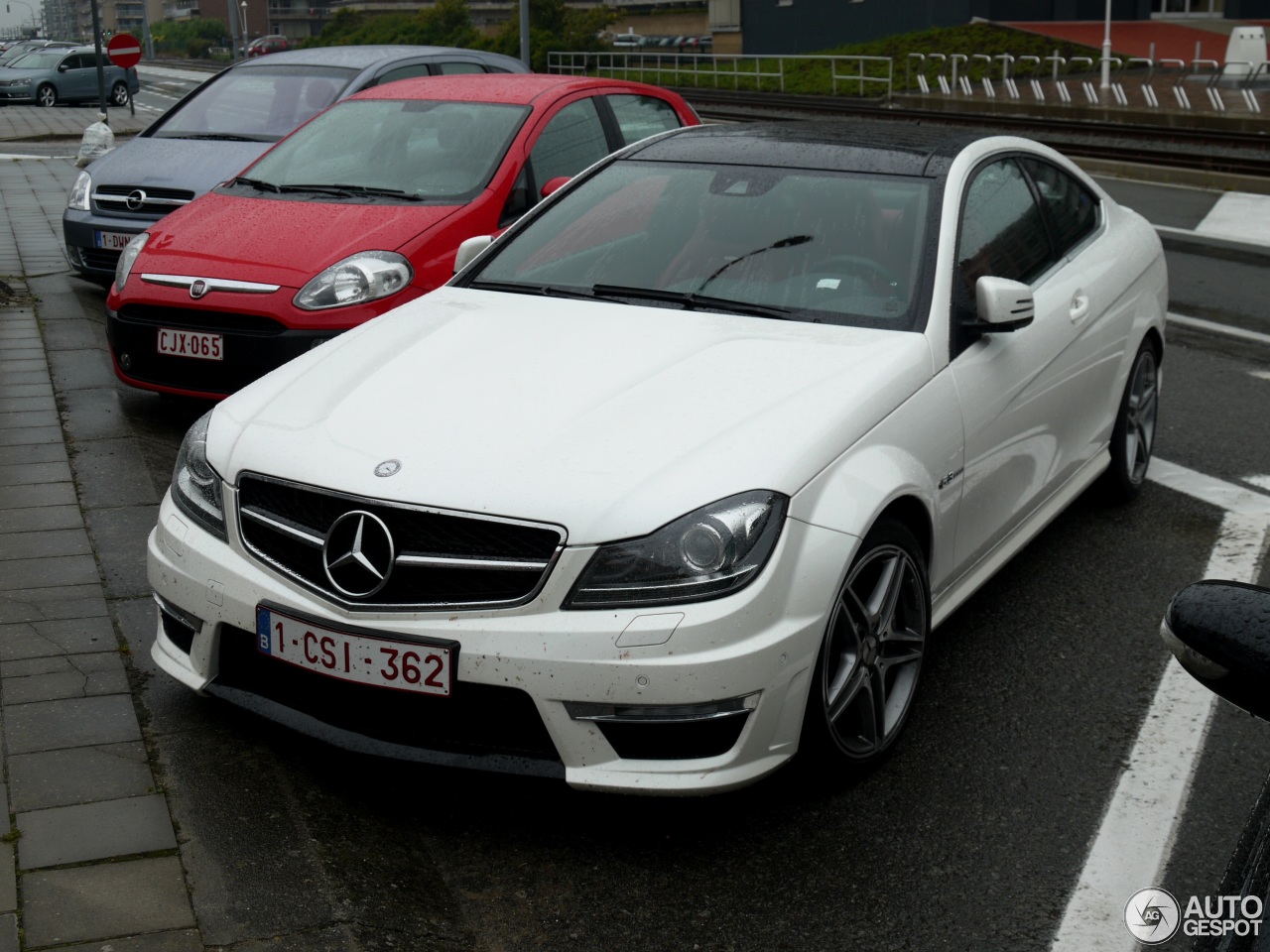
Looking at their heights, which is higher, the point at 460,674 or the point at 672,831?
the point at 460,674

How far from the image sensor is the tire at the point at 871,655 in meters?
3.37

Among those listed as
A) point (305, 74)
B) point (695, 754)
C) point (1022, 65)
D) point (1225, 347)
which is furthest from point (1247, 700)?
point (1022, 65)

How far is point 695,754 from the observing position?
3152mm

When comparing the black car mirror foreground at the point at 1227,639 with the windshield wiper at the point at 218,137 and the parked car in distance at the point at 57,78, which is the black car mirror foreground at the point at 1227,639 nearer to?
the windshield wiper at the point at 218,137

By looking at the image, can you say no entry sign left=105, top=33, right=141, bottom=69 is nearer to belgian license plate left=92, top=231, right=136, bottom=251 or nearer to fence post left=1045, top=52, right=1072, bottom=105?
belgian license plate left=92, top=231, right=136, bottom=251

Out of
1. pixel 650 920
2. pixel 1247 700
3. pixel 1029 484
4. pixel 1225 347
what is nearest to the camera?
pixel 1247 700

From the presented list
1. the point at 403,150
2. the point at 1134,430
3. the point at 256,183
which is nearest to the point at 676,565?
the point at 1134,430

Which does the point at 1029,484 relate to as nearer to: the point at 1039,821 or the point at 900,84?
the point at 1039,821

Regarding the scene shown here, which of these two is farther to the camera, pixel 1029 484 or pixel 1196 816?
pixel 1029 484

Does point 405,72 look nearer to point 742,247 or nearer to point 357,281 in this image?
point 357,281

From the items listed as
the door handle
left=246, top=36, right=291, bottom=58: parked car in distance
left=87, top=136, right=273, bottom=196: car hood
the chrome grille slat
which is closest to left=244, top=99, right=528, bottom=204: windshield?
left=87, top=136, right=273, bottom=196: car hood

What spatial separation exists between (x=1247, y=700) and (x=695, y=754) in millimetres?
1616

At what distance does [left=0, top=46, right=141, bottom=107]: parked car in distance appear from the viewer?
33500mm

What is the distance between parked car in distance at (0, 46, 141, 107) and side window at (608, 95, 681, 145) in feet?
90.3
